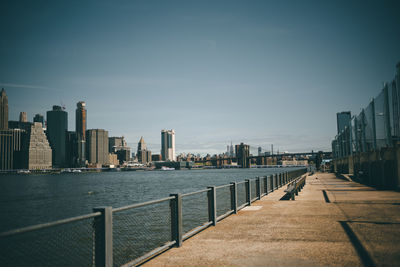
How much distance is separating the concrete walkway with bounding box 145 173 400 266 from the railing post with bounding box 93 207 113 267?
134 centimetres

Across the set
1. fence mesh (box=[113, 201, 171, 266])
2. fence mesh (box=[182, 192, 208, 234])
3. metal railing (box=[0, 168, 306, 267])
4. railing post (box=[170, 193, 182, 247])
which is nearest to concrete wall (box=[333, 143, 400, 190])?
metal railing (box=[0, 168, 306, 267])

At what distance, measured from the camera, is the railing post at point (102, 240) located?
5.66m

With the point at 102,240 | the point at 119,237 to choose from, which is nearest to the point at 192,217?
the point at 119,237

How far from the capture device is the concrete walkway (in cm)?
666

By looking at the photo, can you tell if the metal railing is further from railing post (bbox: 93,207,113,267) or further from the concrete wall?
the concrete wall

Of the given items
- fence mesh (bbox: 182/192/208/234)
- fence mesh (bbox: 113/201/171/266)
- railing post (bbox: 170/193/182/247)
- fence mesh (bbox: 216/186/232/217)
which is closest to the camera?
railing post (bbox: 170/193/182/247)

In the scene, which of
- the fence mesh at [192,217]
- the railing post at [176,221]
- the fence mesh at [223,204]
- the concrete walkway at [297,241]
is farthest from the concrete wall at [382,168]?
the railing post at [176,221]

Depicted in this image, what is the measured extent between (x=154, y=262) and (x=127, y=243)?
907 cm

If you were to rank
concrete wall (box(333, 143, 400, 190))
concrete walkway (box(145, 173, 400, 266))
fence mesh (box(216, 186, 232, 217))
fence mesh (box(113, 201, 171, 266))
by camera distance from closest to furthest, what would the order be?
1. concrete walkway (box(145, 173, 400, 266))
2. fence mesh (box(113, 201, 171, 266))
3. fence mesh (box(216, 186, 232, 217))
4. concrete wall (box(333, 143, 400, 190))

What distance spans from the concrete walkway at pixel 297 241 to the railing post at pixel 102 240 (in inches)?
52.8

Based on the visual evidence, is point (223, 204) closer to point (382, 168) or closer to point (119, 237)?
point (119, 237)

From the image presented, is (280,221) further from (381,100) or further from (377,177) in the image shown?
(377,177)

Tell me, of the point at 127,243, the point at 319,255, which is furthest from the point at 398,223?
the point at 127,243

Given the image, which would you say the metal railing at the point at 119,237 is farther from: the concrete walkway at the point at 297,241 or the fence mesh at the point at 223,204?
the fence mesh at the point at 223,204
